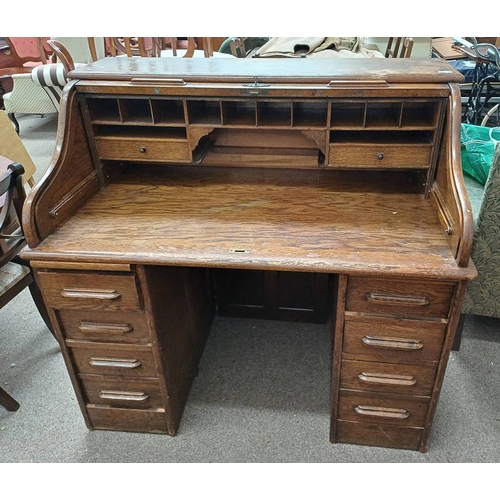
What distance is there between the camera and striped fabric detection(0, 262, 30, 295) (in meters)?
1.61

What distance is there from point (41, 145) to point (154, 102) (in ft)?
10.6

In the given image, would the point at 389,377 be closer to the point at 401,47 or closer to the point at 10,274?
the point at 10,274

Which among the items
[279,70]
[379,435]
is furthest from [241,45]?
[379,435]

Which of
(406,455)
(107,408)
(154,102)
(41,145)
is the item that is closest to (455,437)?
(406,455)

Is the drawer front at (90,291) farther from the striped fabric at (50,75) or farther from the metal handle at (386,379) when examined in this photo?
the striped fabric at (50,75)

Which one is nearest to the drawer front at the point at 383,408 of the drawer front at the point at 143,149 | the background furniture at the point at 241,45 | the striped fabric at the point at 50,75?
the drawer front at the point at 143,149

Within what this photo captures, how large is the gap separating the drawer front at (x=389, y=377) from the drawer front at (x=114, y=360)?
1.98 feet

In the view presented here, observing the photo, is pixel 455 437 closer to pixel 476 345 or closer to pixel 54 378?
pixel 476 345

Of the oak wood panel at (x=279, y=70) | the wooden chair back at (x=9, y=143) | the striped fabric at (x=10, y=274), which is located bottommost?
the striped fabric at (x=10, y=274)

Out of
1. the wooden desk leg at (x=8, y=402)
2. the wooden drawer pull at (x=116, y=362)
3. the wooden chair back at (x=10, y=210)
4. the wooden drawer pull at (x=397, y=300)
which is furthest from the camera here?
the wooden desk leg at (x=8, y=402)

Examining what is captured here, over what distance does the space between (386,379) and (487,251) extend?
2.16 feet

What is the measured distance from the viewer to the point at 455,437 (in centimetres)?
154

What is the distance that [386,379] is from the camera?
1.34 m

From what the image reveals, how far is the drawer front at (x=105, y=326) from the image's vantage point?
1.33 m
